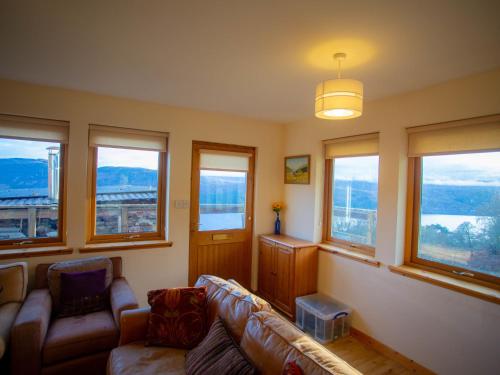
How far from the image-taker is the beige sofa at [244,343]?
1.31m

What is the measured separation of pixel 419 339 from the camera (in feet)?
8.16

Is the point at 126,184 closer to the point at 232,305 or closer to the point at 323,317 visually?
the point at 232,305

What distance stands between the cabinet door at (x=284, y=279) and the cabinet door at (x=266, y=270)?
12cm

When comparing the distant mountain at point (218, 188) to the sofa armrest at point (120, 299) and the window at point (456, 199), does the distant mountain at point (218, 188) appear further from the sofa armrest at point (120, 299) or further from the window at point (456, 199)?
the sofa armrest at point (120, 299)

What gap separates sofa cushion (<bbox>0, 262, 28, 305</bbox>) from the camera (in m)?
2.36

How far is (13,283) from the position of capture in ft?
7.91

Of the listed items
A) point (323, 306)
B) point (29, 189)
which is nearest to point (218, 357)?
point (323, 306)

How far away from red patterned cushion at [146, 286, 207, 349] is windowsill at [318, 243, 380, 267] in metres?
1.74

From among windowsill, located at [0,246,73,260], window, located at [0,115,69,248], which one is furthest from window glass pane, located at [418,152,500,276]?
window, located at [0,115,69,248]

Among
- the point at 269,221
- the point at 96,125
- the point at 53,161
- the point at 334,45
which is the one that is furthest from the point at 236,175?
the point at 334,45

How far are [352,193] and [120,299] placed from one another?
264 centimetres

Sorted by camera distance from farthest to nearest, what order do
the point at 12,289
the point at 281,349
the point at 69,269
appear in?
1. the point at 69,269
2. the point at 12,289
3. the point at 281,349

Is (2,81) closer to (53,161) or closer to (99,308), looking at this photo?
(53,161)

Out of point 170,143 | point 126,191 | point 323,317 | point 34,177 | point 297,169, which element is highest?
point 170,143
